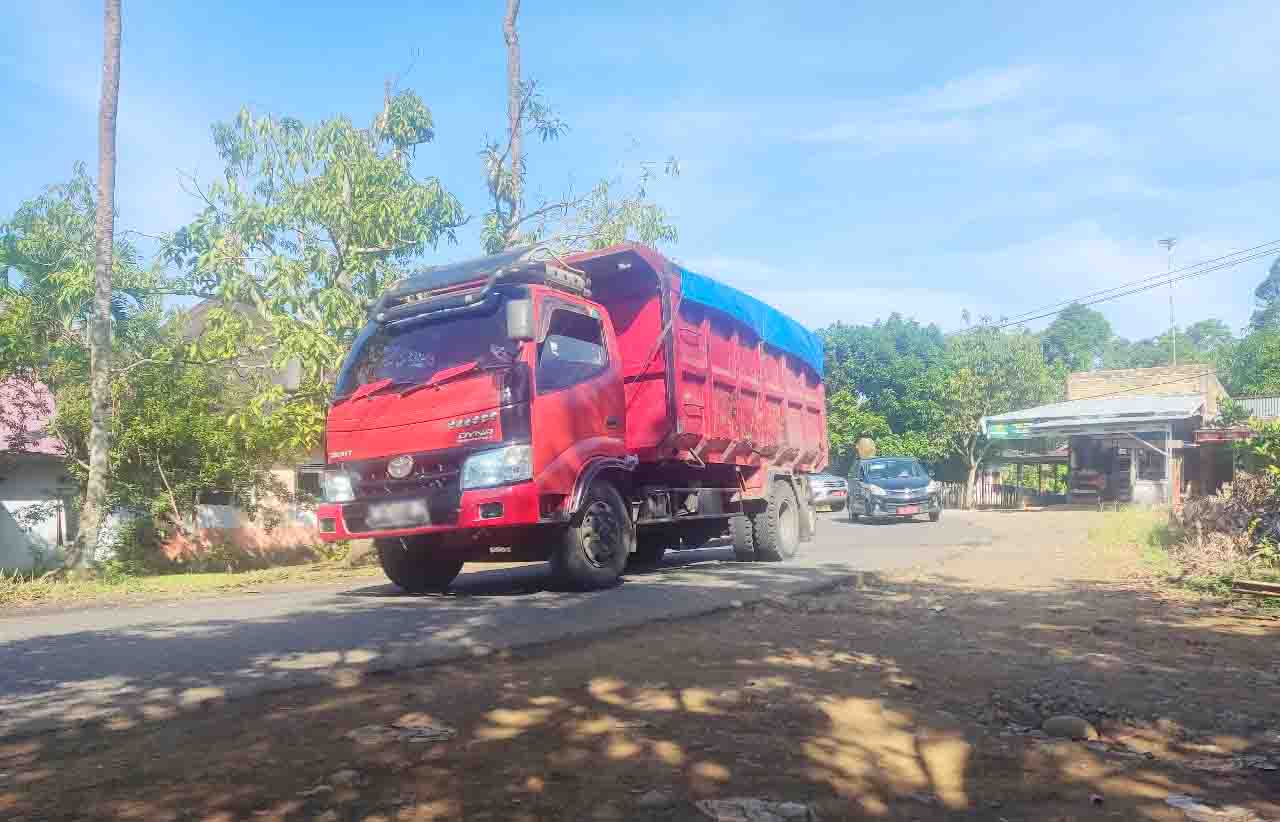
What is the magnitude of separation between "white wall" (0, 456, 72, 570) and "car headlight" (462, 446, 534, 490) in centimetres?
1184

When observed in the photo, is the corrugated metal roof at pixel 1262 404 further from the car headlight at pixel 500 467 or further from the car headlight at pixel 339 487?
the car headlight at pixel 339 487

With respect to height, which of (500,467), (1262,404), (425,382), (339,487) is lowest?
(339,487)

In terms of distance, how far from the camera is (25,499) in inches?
617

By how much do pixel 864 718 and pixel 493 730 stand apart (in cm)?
155

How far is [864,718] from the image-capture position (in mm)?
3906

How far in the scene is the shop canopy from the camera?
26.1 m

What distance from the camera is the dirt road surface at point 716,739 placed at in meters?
2.91

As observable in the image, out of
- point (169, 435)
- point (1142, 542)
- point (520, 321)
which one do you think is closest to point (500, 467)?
point (520, 321)

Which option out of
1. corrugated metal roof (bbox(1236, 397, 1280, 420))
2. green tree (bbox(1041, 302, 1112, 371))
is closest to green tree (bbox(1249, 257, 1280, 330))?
green tree (bbox(1041, 302, 1112, 371))

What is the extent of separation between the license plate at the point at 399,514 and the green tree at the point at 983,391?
31.9 m

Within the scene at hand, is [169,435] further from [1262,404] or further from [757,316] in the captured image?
[1262,404]

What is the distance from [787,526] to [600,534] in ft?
14.5

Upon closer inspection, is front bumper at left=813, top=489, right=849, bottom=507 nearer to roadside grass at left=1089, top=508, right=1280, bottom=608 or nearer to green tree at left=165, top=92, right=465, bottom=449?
roadside grass at left=1089, top=508, right=1280, bottom=608

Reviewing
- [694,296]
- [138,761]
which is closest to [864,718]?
[138,761]
